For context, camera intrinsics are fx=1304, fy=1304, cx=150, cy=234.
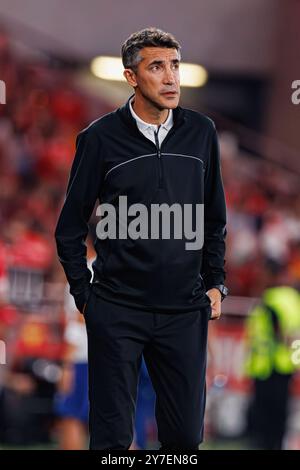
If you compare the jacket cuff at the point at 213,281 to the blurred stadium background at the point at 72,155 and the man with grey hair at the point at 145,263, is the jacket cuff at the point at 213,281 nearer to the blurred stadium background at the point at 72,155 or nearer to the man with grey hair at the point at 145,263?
the man with grey hair at the point at 145,263

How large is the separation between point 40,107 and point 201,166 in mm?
9312

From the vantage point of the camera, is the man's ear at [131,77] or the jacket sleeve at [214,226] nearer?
the man's ear at [131,77]

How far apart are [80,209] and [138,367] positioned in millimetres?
653

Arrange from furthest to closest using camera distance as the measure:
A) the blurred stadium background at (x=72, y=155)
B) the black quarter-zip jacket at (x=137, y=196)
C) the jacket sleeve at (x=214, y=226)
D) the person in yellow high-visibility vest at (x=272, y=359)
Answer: the person in yellow high-visibility vest at (x=272, y=359), the blurred stadium background at (x=72, y=155), the jacket sleeve at (x=214, y=226), the black quarter-zip jacket at (x=137, y=196)

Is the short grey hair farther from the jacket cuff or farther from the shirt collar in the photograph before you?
the jacket cuff

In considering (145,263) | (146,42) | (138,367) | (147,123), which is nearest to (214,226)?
(145,263)

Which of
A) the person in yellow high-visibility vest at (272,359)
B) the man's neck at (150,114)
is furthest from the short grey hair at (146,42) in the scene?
the person in yellow high-visibility vest at (272,359)

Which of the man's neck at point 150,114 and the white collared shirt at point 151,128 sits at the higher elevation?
the man's neck at point 150,114

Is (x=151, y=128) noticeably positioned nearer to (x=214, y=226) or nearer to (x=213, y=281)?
(x=214, y=226)

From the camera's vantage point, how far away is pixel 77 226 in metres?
5.09

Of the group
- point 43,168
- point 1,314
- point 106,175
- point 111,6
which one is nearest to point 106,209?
point 106,175

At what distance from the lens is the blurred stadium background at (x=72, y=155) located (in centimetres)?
1084

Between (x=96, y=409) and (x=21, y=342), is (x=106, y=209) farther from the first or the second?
(x=21, y=342)

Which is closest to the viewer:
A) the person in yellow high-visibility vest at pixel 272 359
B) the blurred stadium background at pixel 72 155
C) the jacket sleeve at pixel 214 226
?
the jacket sleeve at pixel 214 226
